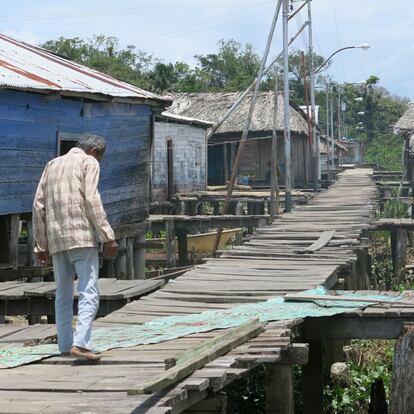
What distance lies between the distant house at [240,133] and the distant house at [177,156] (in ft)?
12.8

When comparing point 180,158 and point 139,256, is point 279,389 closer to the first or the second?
point 139,256

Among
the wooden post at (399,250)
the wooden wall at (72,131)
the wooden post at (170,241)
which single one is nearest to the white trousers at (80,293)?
the wooden wall at (72,131)

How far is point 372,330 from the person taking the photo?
25.4 feet

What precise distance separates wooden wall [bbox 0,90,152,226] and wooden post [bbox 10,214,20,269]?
5.3 inches

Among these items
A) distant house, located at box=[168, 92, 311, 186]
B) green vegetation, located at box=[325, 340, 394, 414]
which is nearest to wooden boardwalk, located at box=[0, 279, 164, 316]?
green vegetation, located at box=[325, 340, 394, 414]

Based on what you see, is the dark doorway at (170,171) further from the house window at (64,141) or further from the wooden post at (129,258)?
the house window at (64,141)

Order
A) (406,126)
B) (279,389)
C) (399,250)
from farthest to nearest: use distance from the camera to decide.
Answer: (406,126)
(399,250)
(279,389)

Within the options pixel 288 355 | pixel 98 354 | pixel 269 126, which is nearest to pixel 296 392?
pixel 288 355

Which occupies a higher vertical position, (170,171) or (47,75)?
(47,75)

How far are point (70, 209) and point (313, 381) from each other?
4.05 meters

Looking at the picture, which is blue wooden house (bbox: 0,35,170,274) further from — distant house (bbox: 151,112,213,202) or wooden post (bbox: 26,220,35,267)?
distant house (bbox: 151,112,213,202)

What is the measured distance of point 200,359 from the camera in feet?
17.4

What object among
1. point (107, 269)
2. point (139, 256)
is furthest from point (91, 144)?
point (139, 256)

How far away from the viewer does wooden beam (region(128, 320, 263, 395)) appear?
4.70 m
